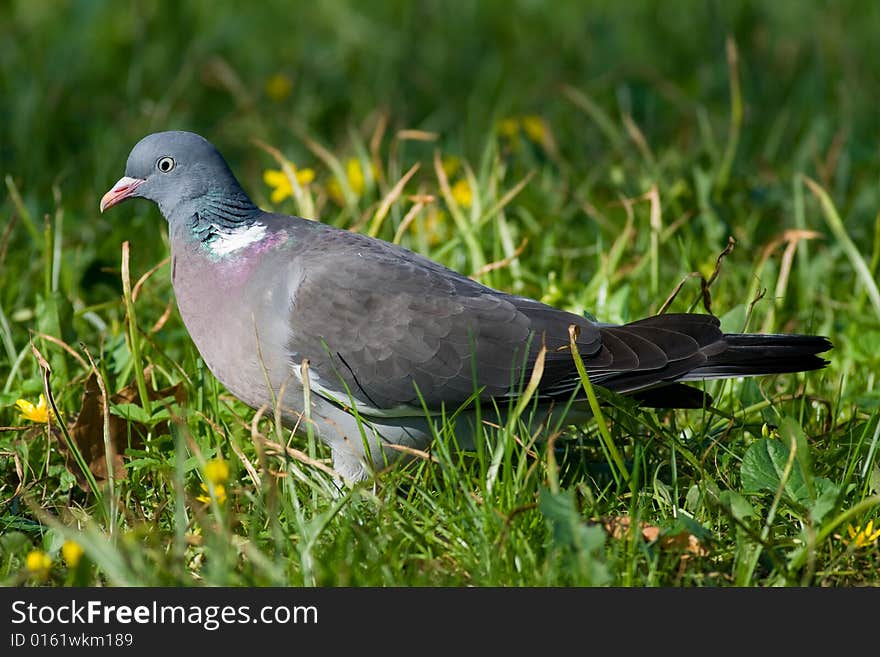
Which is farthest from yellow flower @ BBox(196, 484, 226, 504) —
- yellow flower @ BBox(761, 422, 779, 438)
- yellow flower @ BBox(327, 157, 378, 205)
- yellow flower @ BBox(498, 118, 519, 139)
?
yellow flower @ BBox(498, 118, 519, 139)

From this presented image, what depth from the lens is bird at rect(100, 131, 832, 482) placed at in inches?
124

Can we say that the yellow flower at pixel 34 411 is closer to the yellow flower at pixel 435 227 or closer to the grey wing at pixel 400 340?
the grey wing at pixel 400 340

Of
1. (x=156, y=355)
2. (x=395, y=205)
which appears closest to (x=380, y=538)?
(x=156, y=355)

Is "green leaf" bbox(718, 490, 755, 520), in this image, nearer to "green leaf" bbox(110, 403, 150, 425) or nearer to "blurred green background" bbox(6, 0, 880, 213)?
"green leaf" bbox(110, 403, 150, 425)

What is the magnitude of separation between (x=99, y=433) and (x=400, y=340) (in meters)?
0.85

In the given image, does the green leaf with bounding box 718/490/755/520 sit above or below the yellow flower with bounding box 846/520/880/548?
above

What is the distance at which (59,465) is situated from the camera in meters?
3.24

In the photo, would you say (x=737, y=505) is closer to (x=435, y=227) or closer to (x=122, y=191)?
(x=122, y=191)

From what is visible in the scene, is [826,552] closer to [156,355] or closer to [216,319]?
[216,319]

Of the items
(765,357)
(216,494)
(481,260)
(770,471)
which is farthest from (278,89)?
(770,471)

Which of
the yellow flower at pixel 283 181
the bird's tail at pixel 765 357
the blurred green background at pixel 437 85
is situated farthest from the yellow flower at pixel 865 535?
the yellow flower at pixel 283 181

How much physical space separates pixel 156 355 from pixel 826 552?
81.3 inches

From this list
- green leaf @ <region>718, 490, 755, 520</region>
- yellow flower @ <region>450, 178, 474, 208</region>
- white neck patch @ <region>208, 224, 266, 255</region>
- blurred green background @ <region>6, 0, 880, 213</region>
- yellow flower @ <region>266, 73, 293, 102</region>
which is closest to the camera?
green leaf @ <region>718, 490, 755, 520</region>

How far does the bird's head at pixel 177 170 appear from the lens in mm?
3359
